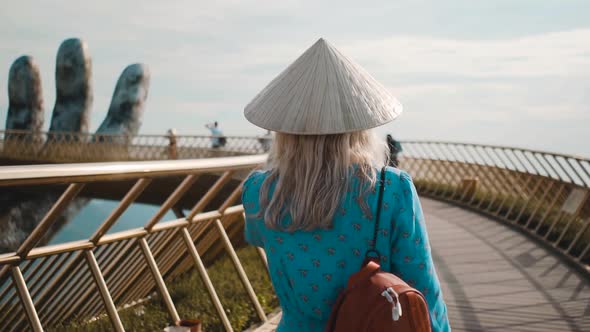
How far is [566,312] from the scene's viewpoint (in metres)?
5.07

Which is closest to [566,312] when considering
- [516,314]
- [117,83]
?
[516,314]

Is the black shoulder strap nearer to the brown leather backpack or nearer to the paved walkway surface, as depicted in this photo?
the brown leather backpack

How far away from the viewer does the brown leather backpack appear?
1391mm

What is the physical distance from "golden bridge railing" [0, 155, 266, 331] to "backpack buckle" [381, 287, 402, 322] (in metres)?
1.19

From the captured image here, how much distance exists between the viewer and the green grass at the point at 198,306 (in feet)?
12.7

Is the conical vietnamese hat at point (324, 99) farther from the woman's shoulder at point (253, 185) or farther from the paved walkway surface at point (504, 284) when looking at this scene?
the paved walkway surface at point (504, 284)

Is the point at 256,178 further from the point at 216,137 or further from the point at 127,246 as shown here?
the point at 216,137

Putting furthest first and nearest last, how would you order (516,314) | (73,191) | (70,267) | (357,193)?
(516,314)
(70,267)
(73,191)
(357,193)

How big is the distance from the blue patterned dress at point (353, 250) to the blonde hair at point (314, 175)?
26 millimetres

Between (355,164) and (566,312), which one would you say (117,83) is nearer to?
(566,312)

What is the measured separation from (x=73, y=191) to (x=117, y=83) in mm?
30579

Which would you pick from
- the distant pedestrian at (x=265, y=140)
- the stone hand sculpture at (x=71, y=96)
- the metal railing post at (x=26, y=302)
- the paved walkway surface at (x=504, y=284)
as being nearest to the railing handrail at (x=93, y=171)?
the metal railing post at (x=26, y=302)

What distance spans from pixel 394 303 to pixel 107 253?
3.16 m

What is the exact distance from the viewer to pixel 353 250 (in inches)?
59.9
